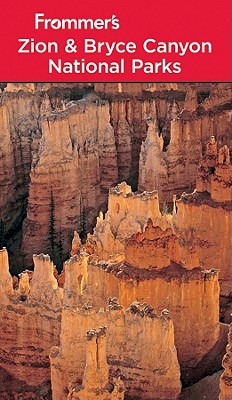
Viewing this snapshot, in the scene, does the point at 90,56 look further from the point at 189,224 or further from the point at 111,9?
the point at 189,224

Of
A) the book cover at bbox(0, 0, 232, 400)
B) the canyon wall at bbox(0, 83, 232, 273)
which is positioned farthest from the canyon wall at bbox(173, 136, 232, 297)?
the canyon wall at bbox(0, 83, 232, 273)

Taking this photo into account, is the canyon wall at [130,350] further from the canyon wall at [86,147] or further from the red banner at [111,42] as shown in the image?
the canyon wall at [86,147]

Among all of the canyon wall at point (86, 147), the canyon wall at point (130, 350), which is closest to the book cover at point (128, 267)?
the canyon wall at point (130, 350)

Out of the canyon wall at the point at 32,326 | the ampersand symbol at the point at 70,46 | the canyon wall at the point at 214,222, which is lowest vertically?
the canyon wall at the point at 32,326

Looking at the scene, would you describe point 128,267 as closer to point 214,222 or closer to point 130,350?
point 130,350

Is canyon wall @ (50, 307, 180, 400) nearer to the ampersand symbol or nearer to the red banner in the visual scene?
the red banner
